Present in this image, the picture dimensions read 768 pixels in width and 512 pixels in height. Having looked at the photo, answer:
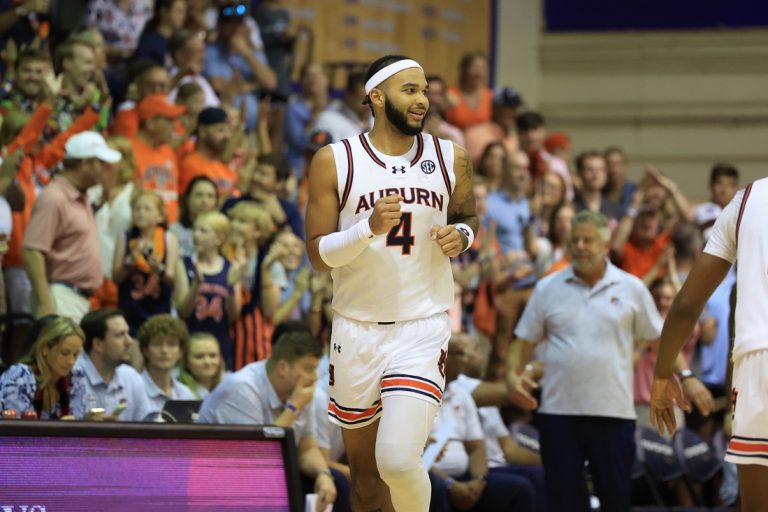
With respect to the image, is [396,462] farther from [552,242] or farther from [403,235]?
[552,242]

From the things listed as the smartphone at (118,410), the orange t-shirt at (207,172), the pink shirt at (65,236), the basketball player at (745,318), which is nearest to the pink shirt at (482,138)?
the orange t-shirt at (207,172)

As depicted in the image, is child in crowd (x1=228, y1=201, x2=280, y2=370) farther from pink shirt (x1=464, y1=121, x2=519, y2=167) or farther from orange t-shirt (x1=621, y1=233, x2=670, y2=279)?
pink shirt (x1=464, y1=121, x2=519, y2=167)

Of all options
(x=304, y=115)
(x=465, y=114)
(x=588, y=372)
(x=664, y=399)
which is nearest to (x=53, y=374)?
(x=588, y=372)

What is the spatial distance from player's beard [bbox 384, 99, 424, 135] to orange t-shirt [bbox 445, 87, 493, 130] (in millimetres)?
8314

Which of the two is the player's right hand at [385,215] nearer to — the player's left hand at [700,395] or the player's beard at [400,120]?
the player's beard at [400,120]

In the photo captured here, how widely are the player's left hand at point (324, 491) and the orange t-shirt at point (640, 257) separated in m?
5.78

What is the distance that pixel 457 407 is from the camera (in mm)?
9594

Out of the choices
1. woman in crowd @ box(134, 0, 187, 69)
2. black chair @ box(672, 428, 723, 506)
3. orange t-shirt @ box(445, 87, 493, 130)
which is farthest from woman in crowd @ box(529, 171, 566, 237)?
woman in crowd @ box(134, 0, 187, 69)

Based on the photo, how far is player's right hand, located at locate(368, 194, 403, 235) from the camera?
5.94 metres

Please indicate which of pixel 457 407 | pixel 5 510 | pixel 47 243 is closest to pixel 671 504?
pixel 457 407

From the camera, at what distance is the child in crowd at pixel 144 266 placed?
31.0ft

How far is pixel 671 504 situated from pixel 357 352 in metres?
5.60

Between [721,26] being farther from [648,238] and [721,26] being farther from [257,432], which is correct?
[257,432]

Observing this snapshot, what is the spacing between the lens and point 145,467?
5828mm
